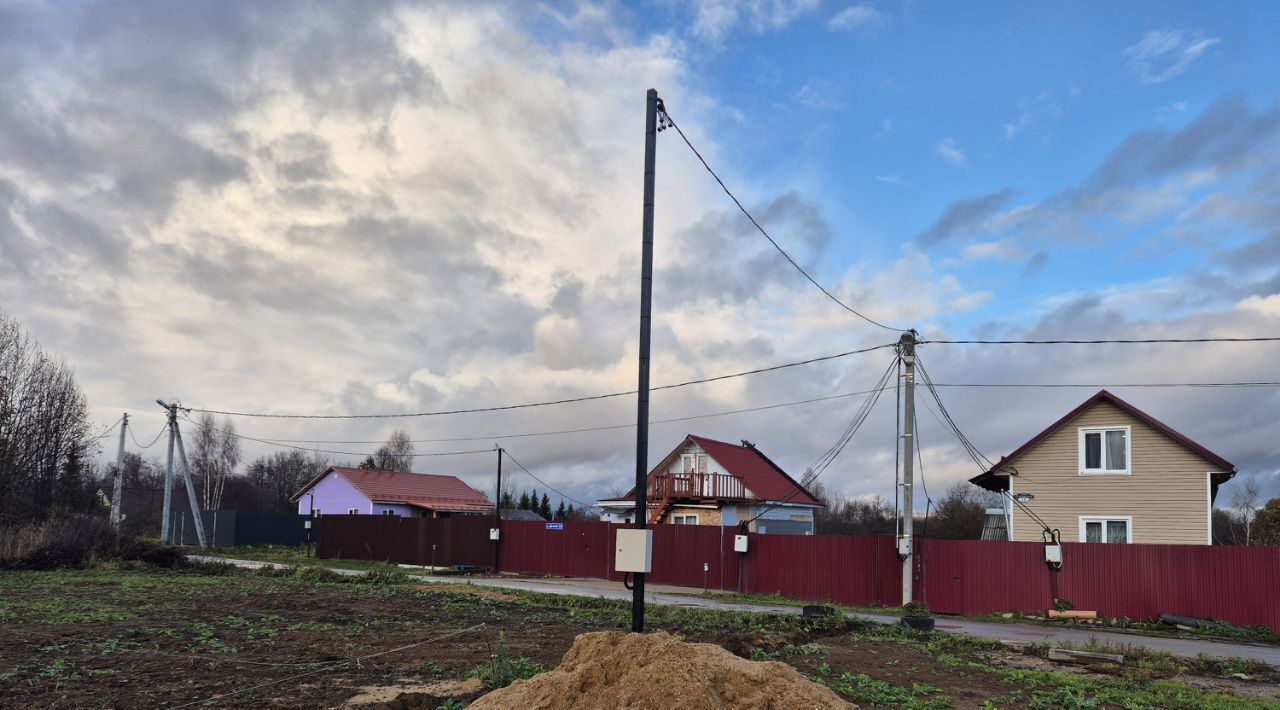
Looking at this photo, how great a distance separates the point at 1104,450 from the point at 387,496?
39.9 m

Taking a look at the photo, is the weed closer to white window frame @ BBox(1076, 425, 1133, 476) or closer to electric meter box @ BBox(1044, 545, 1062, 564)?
electric meter box @ BBox(1044, 545, 1062, 564)

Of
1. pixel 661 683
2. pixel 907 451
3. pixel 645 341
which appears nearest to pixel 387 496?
pixel 907 451

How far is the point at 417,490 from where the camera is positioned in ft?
184

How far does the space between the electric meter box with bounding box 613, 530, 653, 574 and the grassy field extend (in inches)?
60.9

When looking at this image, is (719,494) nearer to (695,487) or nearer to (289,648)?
(695,487)

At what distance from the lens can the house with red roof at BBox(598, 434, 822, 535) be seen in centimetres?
3628

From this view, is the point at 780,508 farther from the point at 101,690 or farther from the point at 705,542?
the point at 101,690

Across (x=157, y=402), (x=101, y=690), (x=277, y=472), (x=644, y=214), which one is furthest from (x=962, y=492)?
(x=277, y=472)

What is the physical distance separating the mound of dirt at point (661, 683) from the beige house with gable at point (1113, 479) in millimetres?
20506

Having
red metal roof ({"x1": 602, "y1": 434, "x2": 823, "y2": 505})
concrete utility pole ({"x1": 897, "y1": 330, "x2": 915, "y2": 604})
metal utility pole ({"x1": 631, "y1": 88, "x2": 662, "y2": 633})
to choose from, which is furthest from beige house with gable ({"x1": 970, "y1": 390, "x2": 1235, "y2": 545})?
metal utility pole ({"x1": 631, "y1": 88, "x2": 662, "y2": 633})

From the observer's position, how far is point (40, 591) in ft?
67.3

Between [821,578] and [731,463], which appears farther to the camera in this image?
[731,463]

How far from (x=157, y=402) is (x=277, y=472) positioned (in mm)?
55923

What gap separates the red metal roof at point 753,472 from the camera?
39506 mm
